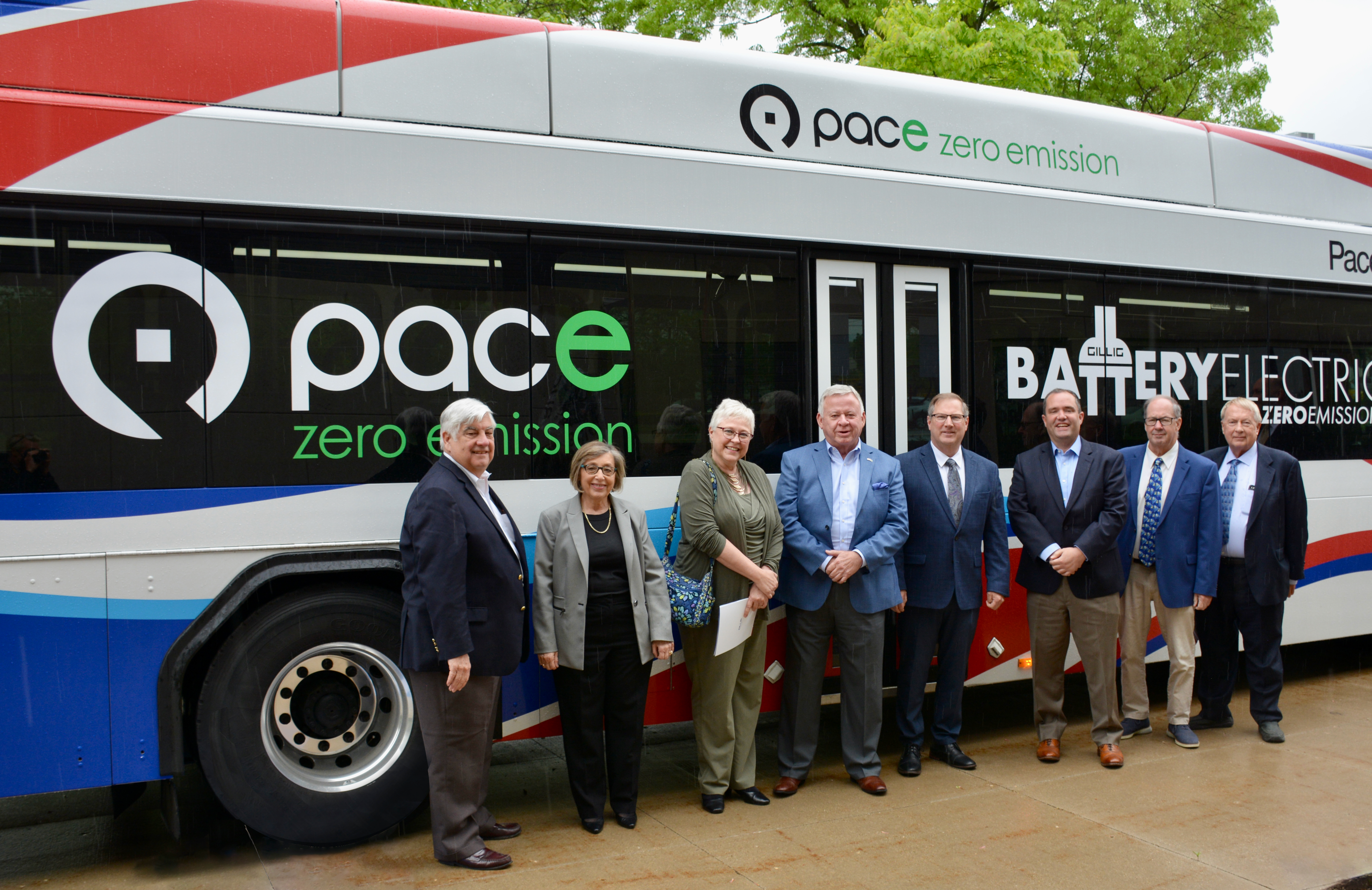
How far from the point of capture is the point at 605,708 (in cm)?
498

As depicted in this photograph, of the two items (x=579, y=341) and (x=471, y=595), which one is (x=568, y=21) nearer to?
(x=579, y=341)

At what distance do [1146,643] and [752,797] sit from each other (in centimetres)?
264

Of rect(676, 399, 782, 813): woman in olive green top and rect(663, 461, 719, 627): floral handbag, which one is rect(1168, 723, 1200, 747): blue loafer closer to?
rect(676, 399, 782, 813): woman in olive green top

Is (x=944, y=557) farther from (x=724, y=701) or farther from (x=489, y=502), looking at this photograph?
(x=489, y=502)

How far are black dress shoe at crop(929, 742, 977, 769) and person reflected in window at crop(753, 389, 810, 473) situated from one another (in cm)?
181

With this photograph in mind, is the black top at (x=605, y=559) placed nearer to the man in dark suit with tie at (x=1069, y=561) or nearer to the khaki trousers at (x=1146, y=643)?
the man in dark suit with tie at (x=1069, y=561)

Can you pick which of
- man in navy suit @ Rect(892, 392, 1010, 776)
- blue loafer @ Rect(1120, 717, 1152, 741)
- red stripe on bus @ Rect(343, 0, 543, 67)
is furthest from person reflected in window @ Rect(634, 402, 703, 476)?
blue loafer @ Rect(1120, 717, 1152, 741)

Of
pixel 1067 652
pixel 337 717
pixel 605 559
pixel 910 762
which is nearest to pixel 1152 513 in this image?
pixel 1067 652

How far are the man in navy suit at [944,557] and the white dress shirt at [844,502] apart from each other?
16.5 inches

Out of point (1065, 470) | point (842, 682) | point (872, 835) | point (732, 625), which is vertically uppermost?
point (1065, 470)

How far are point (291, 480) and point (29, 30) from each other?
80.6 inches

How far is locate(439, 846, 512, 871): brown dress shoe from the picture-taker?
4.41 m

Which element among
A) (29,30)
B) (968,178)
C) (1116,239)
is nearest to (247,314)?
(29,30)

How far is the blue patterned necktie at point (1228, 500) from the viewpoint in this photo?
6.53 metres
